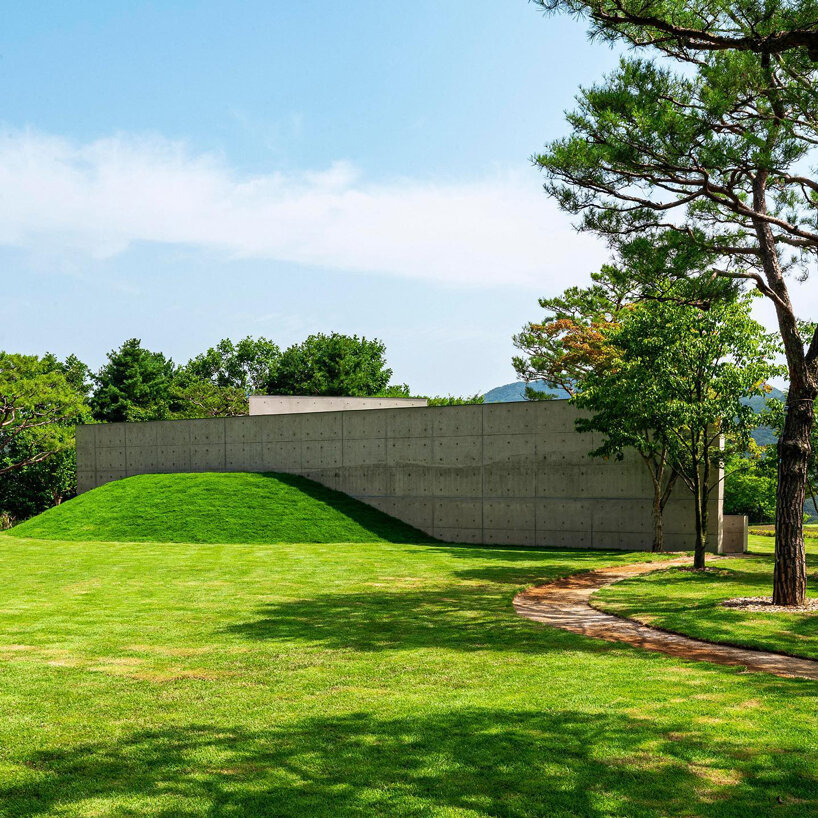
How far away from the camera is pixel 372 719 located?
6824mm

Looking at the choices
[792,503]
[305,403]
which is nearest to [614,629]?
[792,503]

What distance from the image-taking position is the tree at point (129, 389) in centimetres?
6234

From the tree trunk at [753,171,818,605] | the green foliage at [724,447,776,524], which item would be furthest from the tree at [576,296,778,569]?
the green foliage at [724,447,776,524]

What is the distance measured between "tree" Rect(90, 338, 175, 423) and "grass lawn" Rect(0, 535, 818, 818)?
51.9 meters

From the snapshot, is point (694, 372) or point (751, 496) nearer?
point (694, 372)

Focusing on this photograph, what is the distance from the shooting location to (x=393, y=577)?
17078 mm

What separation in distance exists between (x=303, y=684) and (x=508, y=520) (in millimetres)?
19801

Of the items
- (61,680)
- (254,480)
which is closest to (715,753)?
(61,680)

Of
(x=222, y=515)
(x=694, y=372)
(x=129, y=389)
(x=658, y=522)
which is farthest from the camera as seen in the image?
(x=129, y=389)

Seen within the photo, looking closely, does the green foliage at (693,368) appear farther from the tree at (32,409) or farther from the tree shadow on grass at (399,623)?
the tree at (32,409)

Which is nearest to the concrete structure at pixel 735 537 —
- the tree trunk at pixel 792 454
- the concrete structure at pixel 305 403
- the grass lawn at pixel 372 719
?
the tree trunk at pixel 792 454

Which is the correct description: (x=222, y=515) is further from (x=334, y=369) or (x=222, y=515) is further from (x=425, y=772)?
(x=334, y=369)

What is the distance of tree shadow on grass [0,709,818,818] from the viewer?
5062 mm

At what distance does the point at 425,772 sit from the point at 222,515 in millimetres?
24072
